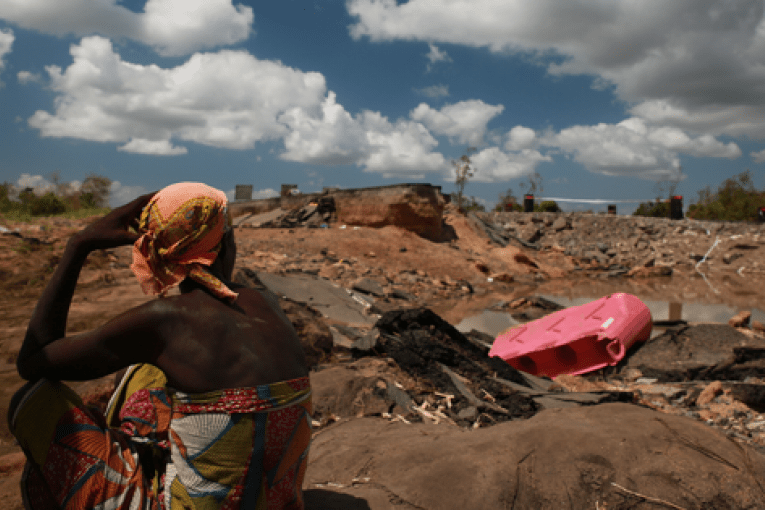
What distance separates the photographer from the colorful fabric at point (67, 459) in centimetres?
140

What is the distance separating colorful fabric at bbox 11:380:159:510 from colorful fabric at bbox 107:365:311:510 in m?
0.13

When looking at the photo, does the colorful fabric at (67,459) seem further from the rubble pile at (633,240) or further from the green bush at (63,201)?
the rubble pile at (633,240)

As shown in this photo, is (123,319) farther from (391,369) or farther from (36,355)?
(391,369)

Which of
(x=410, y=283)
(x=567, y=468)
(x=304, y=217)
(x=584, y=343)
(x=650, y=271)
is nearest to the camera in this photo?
(x=567, y=468)

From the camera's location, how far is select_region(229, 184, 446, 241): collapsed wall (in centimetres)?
1681

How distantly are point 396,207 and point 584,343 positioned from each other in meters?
11.5

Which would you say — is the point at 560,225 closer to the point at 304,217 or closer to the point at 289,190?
the point at 304,217

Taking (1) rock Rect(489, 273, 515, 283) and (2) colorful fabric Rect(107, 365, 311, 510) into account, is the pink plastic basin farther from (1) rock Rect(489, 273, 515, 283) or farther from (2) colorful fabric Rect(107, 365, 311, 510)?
(1) rock Rect(489, 273, 515, 283)

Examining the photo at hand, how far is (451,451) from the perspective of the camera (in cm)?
228

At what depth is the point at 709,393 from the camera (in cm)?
445

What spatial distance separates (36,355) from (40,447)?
282 millimetres

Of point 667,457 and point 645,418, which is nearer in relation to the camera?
point 667,457

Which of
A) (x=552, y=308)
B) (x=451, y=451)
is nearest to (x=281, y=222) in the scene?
(x=552, y=308)

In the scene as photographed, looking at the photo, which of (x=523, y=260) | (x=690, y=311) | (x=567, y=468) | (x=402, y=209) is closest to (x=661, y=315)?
(x=690, y=311)
